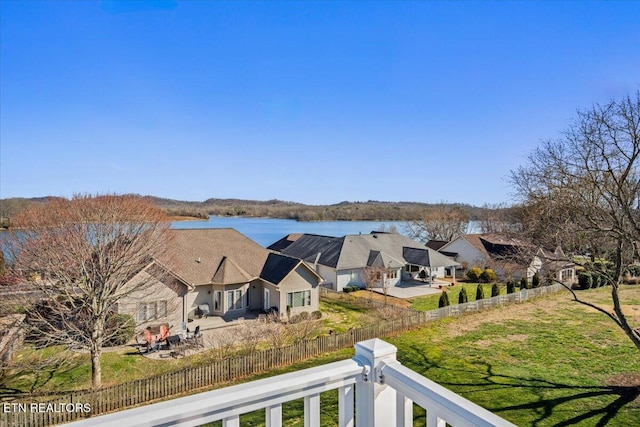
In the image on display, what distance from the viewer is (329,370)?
1.91 meters

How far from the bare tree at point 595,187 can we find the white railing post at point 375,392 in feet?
28.3

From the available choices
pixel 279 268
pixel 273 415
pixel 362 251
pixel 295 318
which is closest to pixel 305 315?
pixel 295 318

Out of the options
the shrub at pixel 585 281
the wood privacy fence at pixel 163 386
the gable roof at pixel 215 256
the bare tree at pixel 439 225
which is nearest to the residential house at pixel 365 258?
the gable roof at pixel 215 256

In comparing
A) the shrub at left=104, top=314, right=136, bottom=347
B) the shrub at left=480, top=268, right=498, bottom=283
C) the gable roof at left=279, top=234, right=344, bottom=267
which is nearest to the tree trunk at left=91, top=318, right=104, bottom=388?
the shrub at left=104, top=314, right=136, bottom=347

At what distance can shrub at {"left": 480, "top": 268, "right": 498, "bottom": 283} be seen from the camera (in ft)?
88.8

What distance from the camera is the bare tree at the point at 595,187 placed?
315 inches

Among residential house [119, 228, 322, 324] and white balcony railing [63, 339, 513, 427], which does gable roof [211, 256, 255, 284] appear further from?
white balcony railing [63, 339, 513, 427]

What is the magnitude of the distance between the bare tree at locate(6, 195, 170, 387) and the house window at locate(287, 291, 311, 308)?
25.2ft

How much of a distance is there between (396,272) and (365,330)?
12480mm

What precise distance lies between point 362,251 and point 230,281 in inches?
466

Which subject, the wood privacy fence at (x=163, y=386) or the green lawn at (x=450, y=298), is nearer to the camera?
the wood privacy fence at (x=163, y=386)

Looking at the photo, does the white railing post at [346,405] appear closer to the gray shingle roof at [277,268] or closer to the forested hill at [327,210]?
the gray shingle roof at [277,268]

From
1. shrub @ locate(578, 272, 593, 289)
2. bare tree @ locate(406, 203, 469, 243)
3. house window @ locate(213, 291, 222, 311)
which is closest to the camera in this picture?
house window @ locate(213, 291, 222, 311)

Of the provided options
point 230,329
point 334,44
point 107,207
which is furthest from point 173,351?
point 334,44
